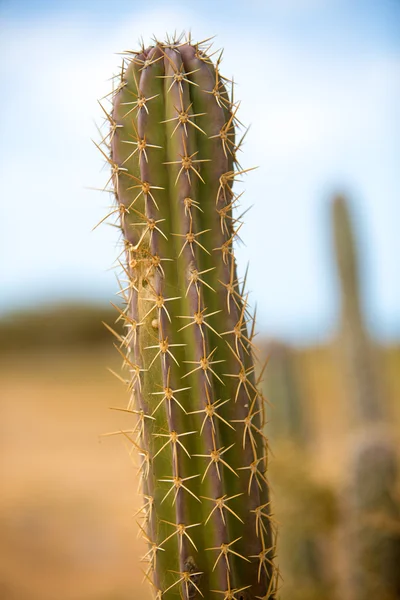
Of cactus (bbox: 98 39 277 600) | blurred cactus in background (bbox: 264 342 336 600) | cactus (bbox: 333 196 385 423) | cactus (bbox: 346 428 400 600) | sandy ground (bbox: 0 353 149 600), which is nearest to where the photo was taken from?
cactus (bbox: 98 39 277 600)

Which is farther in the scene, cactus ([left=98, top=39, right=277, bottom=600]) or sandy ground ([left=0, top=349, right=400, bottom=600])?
sandy ground ([left=0, top=349, right=400, bottom=600])

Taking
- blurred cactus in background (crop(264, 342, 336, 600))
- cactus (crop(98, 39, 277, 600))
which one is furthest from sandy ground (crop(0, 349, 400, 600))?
cactus (crop(98, 39, 277, 600))

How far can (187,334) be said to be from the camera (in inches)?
63.5

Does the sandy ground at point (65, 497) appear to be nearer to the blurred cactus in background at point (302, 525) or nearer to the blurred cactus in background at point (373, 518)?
the blurred cactus in background at point (302, 525)

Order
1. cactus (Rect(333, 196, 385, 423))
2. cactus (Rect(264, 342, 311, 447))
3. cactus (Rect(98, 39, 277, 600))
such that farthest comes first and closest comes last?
cactus (Rect(333, 196, 385, 423)) < cactus (Rect(264, 342, 311, 447)) < cactus (Rect(98, 39, 277, 600))

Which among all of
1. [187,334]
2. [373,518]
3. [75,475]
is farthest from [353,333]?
[75,475]

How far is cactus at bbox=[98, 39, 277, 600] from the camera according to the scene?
1.59 m

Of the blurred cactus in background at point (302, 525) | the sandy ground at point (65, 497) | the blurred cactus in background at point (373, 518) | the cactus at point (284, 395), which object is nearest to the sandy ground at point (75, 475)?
the sandy ground at point (65, 497)

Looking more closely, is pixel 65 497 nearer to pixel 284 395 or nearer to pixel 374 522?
pixel 284 395

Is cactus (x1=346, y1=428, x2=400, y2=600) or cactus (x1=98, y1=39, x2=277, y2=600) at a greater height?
cactus (x1=98, y1=39, x2=277, y2=600)

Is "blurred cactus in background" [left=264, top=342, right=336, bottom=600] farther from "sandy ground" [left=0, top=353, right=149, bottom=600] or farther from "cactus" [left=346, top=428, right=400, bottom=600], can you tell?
"sandy ground" [left=0, top=353, right=149, bottom=600]

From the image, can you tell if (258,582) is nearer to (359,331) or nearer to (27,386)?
(359,331)

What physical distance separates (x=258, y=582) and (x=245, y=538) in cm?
14

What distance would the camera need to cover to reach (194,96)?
170 centimetres
